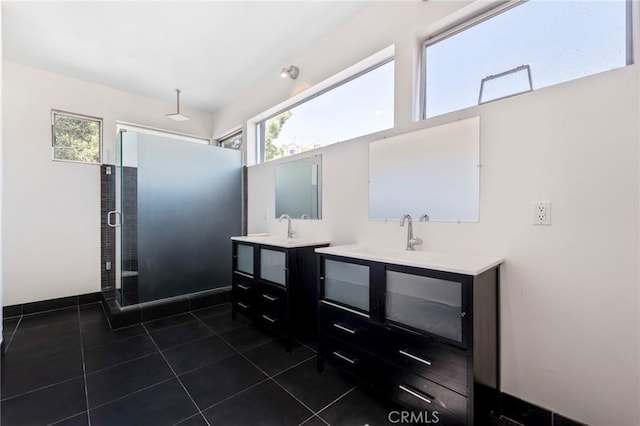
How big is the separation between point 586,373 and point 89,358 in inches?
123

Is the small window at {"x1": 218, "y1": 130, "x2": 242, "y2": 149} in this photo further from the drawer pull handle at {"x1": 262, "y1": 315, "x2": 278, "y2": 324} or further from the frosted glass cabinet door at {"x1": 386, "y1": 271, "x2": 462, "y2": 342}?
the frosted glass cabinet door at {"x1": 386, "y1": 271, "x2": 462, "y2": 342}

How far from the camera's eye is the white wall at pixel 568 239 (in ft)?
3.91

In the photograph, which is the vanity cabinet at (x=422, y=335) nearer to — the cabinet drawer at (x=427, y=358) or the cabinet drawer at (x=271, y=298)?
the cabinet drawer at (x=427, y=358)

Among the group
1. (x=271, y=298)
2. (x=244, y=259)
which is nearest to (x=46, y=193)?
(x=244, y=259)

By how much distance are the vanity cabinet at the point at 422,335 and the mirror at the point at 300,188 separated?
97cm

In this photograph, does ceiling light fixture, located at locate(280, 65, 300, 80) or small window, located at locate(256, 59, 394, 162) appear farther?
ceiling light fixture, located at locate(280, 65, 300, 80)

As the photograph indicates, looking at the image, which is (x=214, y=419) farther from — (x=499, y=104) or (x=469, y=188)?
(x=499, y=104)

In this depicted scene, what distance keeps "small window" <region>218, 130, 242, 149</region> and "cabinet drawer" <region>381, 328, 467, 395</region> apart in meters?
3.25

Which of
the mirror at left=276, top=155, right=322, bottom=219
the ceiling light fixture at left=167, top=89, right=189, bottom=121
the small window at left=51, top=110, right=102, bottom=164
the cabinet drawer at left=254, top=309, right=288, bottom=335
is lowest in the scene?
the cabinet drawer at left=254, top=309, right=288, bottom=335

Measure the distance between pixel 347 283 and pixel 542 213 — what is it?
1.13 m

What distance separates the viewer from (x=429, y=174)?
6.01 feet

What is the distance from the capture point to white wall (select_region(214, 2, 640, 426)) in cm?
119

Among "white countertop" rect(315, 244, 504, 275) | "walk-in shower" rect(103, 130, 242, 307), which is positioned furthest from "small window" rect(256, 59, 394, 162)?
"white countertop" rect(315, 244, 504, 275)

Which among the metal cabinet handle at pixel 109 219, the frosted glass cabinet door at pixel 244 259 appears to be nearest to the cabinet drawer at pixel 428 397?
the frosted glass cabinet door at pixel 244 259
